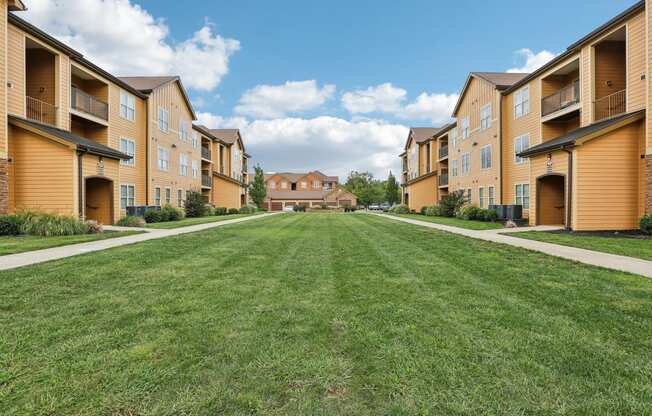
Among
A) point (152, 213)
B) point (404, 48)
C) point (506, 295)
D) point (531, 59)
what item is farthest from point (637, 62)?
point (152, 213)

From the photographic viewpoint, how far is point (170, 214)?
2281cm

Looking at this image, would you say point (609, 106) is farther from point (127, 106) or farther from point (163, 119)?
point (163, 119)

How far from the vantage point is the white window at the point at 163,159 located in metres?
26.3

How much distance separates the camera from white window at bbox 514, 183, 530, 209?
20977 mm

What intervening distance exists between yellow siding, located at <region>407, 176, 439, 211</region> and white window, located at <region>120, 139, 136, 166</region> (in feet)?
97.8

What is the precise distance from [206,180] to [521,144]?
30409 millimetres

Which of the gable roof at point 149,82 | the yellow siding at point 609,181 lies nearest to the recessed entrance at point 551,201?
the yellow siding at point 609,181

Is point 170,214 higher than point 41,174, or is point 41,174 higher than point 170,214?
point 41,174

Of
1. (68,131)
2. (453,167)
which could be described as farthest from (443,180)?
(68,131)

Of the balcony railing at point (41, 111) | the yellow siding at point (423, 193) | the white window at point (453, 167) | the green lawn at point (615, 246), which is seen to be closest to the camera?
the green lawn at point (615, 246)

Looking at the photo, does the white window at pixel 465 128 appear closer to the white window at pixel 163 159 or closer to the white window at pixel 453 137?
the white window at pixel 453 137

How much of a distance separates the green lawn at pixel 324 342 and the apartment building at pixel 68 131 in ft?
34.7

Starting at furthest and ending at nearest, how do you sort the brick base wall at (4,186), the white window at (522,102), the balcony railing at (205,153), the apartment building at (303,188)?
the apartment building at (303,188) → the balcony railing at (205,153) → the white window at (522,102) → the brick base wall at (4,186)

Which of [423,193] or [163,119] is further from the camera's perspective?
[423,193]
